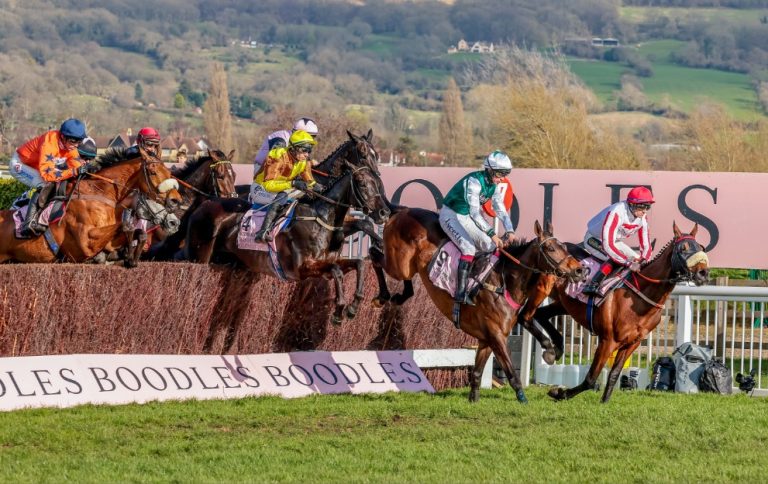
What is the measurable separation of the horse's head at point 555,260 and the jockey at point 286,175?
7.14ft

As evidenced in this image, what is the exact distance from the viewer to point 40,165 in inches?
461

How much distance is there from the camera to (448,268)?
10.4m

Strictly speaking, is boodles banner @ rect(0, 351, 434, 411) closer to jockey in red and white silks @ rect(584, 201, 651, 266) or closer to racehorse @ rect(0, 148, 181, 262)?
racehorse @ rect(0, 148, 181, 262)

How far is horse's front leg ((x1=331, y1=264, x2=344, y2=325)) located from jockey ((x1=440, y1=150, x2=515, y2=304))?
90 cm

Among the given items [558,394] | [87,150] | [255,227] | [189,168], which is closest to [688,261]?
[558,394]

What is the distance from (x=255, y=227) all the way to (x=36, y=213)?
6.41ft

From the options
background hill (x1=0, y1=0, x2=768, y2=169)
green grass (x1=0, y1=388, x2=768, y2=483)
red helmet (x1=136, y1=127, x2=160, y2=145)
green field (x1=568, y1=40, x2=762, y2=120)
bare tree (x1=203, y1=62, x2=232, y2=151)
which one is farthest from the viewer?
green field (x1=568, y1=40, x2=762, y2=120)

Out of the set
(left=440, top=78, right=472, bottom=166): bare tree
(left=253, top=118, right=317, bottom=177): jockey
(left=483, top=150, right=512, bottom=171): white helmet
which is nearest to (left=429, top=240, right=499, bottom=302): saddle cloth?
(left=483, top=150, right=512, bottom=171): white helmet

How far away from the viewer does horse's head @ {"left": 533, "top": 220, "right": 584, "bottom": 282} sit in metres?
9.82

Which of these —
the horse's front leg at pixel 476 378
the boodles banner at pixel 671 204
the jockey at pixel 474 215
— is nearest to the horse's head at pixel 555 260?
the jockey at pixel 474 215

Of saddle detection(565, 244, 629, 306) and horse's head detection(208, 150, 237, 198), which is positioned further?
horse's head detection(208, 150, 237, 198)

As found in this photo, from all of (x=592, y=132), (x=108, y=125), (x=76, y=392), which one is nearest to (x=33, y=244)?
(x=76, y=392)

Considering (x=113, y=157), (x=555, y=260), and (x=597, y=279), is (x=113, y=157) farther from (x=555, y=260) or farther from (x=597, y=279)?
(x=597, y=279)

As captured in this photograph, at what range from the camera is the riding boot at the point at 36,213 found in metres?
11.6
